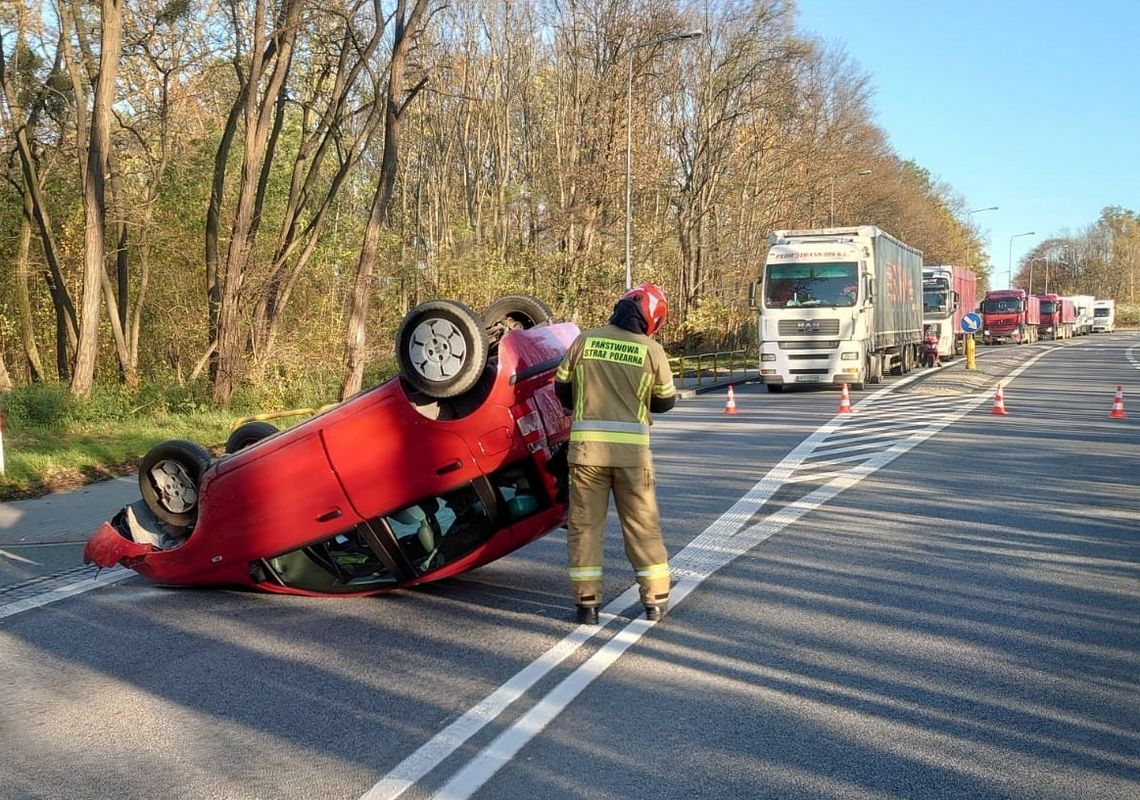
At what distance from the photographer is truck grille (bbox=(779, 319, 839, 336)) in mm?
24453

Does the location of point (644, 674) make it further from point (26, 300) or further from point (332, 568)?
point (26, 300)

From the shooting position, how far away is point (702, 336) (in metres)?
39.6

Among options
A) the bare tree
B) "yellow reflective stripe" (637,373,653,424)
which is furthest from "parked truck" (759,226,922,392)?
"yellow reflective stripe" (637,373,653,424)

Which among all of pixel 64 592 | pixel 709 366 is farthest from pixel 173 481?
pixel 709 366

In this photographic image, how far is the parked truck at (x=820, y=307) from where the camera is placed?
24438 mm

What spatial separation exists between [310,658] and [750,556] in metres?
3.41

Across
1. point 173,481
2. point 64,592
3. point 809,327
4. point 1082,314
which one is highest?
point 809,327

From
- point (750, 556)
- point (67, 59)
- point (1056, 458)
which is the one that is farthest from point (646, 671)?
point (67, 59)

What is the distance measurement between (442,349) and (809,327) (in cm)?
1934

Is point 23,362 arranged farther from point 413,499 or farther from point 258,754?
point 258,754

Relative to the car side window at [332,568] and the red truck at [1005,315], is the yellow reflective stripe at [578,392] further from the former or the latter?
the red truck at [1005,315]

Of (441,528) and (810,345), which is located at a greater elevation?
(810,345)

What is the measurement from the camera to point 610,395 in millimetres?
6090

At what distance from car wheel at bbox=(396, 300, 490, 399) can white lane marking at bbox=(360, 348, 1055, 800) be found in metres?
1.56
